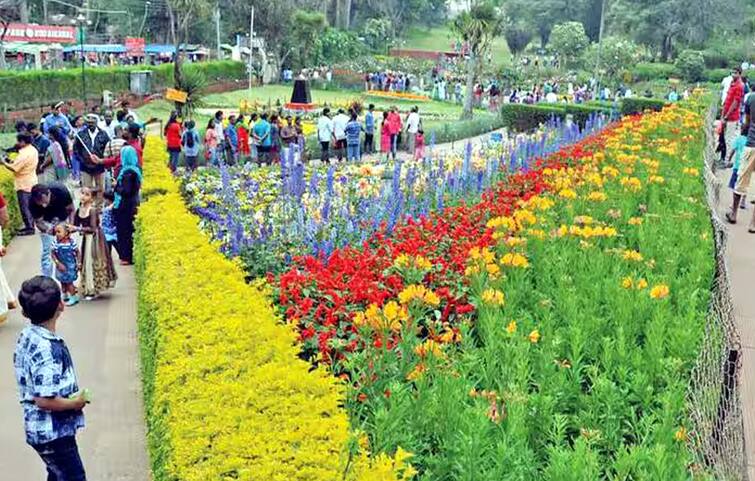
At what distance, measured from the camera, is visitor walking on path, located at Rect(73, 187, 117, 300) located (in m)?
8.56

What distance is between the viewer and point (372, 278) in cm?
597

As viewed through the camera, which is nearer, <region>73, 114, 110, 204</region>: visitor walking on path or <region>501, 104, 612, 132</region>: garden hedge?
<region>73, 114, 110, 204</region>: visitor walking on path

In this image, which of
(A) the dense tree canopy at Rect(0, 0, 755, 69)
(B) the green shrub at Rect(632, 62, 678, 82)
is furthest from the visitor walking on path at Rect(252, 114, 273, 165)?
(B) the green shrub at Rect(632, 62, 678, 82)

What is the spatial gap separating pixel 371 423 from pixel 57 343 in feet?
5.29

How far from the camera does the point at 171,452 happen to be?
353 centimetres

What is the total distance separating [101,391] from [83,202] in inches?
107

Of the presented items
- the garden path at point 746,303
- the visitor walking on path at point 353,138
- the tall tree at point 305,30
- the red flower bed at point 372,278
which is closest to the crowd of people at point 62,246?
the red flower bed at point 372,278

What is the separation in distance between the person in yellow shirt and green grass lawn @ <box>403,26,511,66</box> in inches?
2809

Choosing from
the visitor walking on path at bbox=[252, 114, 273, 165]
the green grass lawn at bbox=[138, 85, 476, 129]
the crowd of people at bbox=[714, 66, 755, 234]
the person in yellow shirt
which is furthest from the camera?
the green grass lawn at bbox=[138, 85, 476, 129]

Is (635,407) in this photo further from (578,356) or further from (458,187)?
(458,187)

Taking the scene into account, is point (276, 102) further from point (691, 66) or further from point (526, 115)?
point (691, 66)

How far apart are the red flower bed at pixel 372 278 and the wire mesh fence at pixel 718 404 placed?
4.62 feet

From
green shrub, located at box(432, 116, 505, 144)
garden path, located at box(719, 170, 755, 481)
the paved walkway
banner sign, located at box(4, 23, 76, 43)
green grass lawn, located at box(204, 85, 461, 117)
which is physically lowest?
green grass lawn, located at box(204, 85, 461, 117)

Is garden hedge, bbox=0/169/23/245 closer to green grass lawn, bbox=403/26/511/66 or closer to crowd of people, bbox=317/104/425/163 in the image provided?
crowd of people, bbox=317/104/425/163
